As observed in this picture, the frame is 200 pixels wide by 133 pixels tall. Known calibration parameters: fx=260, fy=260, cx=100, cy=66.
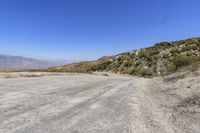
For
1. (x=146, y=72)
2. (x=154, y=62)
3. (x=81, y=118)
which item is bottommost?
(x=81, y=118)

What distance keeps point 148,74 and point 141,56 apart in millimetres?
15747

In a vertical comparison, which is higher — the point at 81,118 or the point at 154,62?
the point at 154,62

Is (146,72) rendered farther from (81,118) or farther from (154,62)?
(81,118)

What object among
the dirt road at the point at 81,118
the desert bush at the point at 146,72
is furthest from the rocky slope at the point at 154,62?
the dirt road at the point at 81,118

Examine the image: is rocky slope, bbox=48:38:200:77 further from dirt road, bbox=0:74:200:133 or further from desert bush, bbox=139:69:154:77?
dirt road, bbox=0:74:200:133

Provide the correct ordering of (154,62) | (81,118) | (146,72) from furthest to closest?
(154,62) < (146,72) < (81,118)

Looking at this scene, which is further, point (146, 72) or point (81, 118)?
point (146, 72)

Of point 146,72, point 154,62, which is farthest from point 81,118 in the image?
point 154,62

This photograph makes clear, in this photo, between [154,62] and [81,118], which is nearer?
[81,118]

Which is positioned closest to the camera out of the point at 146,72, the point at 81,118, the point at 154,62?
the point at 81,118

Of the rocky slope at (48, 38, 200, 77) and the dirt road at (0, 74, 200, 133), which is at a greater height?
the rocky slope at (48, 38, 200, 77)

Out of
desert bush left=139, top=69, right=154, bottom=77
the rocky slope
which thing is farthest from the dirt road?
desert bush left=139, top=69, right=154, bottom=77

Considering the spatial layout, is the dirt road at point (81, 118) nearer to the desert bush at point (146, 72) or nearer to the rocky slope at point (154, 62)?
the rocky slope at point (154, 62)

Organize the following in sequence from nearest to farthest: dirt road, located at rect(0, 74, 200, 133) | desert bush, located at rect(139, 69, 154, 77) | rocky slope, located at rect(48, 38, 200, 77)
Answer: dirt road, located at rect(0, 74, 200, 133) → rocky slope, located at rect(48, 38, 200, 77) → desert bush, located at rect(139, 69, 154, 77)
